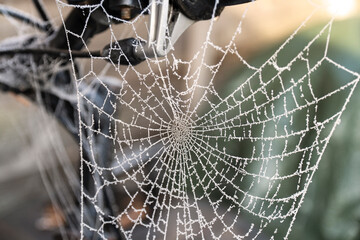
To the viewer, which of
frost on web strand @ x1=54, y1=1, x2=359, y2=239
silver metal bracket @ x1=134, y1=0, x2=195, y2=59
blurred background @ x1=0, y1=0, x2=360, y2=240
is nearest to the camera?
silver metal bracket @ x1=134, y1=0, x2=195, y2=59

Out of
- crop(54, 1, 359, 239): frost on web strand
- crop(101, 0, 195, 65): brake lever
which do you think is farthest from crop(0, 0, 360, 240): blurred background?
crop(101, 0, 195, 65): brake lever

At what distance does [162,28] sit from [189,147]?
381mm

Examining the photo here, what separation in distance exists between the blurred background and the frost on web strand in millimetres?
56

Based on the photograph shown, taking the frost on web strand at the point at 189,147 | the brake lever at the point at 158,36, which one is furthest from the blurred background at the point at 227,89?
the brake lever at the point at 158,36

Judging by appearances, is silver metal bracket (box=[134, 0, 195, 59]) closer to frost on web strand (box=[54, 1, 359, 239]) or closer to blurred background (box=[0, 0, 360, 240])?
frost on web strand (box=[54, 1, 359, 239])

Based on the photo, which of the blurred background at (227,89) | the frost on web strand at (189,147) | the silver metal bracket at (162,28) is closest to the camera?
the silver metal bracket at (162,28)

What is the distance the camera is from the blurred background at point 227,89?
1.14m

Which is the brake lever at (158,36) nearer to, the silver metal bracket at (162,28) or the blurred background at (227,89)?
the silver metal bracket at (162,28)

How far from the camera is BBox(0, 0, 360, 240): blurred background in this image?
3.74ft

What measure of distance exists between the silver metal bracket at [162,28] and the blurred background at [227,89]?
1.79 ft

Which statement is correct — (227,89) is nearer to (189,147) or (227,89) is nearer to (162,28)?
(189,147)

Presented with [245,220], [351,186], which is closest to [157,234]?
[245,220]

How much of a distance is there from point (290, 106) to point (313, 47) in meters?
0.25

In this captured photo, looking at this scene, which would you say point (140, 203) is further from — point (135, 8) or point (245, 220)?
point (135, 8)
